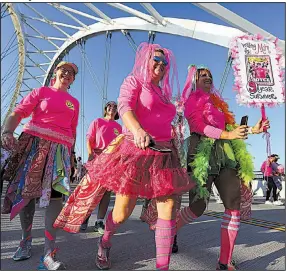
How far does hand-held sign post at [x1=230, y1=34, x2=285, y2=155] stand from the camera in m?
2.00

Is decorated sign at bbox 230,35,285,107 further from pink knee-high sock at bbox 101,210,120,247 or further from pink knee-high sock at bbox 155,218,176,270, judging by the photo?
pink knee-high sock at bbox 101,210,120,247

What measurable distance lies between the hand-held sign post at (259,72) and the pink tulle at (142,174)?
Result: 0.67 metres

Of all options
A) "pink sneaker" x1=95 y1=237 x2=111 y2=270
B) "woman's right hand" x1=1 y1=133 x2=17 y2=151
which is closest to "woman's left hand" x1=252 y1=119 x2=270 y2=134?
"pink sneaker" x1=95 y1=237 x2=111 y2=270

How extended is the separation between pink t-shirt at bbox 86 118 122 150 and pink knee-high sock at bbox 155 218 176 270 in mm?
1868

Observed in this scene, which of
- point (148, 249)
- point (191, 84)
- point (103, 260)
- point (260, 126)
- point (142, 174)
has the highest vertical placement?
point (191, 84)

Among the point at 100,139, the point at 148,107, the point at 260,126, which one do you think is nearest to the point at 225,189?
the point at 260,126

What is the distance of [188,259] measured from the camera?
2223mm

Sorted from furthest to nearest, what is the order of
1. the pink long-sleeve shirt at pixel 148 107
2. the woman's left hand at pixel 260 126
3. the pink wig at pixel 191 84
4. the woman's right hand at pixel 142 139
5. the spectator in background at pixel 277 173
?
the spectator in background at pixel 277 173, the pink wig at pixel 191 84, the woman's left hand at pixel 260 126, the pink long-sleeve shirt at pixel 148 107, the woman's right hand at pixel 142 139

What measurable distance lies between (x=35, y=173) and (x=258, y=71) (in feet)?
5.54

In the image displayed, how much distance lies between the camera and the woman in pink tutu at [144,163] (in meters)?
1.71

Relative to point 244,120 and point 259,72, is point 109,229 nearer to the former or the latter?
point 244,120

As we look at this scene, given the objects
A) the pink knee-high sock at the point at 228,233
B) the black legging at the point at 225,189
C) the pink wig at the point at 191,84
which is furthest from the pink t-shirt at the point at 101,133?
the pink knee-high sock at the point at 228,233

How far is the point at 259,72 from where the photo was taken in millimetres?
2027

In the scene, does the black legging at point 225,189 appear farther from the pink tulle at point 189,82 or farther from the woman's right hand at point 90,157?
the woman's right hand at point 90,157
